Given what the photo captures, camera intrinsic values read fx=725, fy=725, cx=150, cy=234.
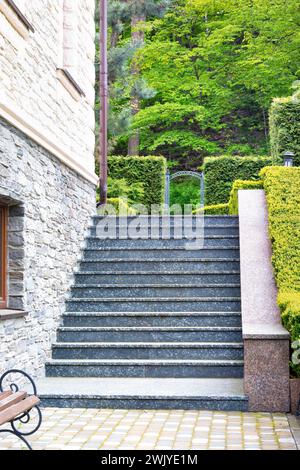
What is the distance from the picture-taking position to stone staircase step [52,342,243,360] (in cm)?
819

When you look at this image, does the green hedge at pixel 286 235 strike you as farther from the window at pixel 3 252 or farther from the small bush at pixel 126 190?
the small bush at pixel 126 190

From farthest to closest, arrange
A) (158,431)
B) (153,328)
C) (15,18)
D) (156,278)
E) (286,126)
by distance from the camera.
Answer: (286,126) → (156,278) → (153,328) → (15,18) → (158,431)

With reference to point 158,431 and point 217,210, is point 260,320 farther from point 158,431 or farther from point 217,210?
point 217,210

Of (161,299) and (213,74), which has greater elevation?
(213,74)

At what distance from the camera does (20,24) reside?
7.41 m

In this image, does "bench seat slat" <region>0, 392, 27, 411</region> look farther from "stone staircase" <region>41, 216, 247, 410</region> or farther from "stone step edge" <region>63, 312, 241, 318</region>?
"stone step edge" <region>63, 312, 241, 318</region>

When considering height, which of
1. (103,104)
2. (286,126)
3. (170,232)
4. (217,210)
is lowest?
(170,232)

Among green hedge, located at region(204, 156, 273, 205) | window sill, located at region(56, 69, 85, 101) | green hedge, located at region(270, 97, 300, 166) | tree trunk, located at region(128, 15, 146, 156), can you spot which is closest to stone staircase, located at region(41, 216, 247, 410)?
window sill, located at region(56, 69, 85, 101)

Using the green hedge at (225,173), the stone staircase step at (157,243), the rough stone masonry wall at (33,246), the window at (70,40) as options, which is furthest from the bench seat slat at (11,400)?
the green hedge at (225,173)

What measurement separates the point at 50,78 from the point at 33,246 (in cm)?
224

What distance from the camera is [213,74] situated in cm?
2508

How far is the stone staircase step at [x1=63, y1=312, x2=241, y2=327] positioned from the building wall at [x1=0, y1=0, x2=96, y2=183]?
6.72 feet

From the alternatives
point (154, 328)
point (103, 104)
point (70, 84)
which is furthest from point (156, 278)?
point (103, 104)
